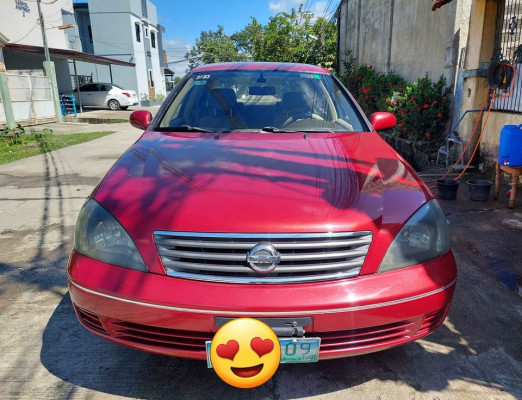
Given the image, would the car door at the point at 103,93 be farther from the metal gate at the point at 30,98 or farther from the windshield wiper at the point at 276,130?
the windshield wiper at the point at 276,130

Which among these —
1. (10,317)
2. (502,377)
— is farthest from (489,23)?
(10,317)

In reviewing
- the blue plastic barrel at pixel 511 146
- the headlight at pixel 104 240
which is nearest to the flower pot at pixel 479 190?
the blue plastic barrel at pixel 511 146

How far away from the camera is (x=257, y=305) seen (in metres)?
1.65

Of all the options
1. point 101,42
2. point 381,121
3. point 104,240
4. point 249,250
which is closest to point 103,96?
point 101,42

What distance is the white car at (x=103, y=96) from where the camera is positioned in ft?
75.9

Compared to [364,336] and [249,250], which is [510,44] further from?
[249,250]

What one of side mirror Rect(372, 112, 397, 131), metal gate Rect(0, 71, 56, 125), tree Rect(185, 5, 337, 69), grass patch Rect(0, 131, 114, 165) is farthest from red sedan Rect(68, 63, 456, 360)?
tree Rect(185, 5, 337, 69)

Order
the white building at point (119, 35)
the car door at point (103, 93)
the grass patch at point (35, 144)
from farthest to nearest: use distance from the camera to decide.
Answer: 1. the white building at point (119, 35)
2. the car door at point (103, 93)
3. the grass patch at point (35, 144)

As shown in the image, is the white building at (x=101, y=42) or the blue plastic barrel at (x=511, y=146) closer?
the blue plastic barrel at (x=511, y=146)

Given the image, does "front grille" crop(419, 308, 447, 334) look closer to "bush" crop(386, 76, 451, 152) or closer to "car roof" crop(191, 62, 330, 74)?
"car roof" crop(191, 62, 330, 74)

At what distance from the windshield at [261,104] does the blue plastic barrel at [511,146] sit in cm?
219

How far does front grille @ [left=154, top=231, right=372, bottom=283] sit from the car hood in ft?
0.12

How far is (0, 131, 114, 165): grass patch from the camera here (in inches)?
350

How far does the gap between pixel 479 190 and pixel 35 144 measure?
10005 mm
